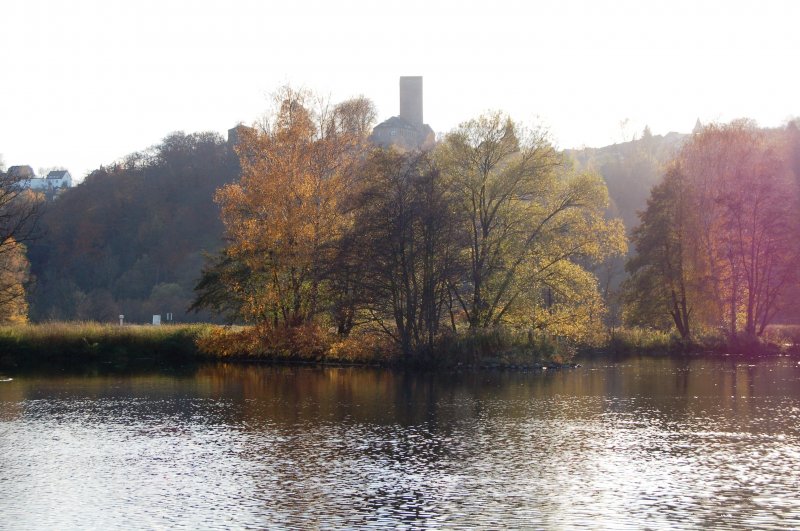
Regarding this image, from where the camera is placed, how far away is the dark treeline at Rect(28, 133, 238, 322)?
92900mm

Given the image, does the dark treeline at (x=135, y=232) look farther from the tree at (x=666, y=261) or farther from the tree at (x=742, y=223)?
the tree at (x=742, y=223)

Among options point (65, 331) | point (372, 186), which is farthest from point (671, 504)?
point (65, 331)

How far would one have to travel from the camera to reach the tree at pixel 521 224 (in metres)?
48.8

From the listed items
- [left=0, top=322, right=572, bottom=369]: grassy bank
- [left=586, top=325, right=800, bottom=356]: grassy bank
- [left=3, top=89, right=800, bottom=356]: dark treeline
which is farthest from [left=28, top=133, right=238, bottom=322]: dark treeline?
[left=586, top=325, right=800, bottom=356]: grassy bank

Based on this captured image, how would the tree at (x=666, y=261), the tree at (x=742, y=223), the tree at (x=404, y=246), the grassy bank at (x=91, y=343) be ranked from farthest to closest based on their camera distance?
the tree at (x=666, y=261) → the tree at (x=742, y=223) → the grassy bank at (x=91, y=343) → the tree at (x=404, y=246)

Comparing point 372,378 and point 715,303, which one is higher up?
point 715,303

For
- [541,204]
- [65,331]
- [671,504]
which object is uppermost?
[541,204]

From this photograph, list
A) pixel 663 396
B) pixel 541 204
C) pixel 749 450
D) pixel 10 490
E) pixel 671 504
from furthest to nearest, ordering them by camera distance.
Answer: pixel 541 204, pixel 663 396, pixel 749 450, pixel 10 490, pixel 671 504

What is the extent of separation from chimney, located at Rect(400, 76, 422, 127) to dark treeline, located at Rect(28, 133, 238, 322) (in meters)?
49.2

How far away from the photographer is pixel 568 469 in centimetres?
1970

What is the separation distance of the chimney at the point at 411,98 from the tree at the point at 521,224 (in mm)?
96739

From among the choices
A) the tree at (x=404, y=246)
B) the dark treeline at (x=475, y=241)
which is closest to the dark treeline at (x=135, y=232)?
the dark treeline at (x=475, y=241)

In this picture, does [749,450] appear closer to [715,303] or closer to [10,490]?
[10,490]

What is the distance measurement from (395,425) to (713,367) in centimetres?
2569
